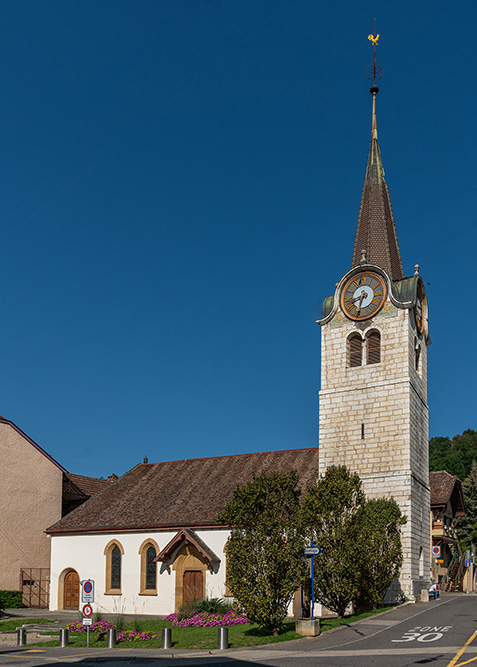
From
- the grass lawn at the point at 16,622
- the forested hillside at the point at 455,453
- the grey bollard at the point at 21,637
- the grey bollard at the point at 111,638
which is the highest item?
the forested hillside at the point at 455,453

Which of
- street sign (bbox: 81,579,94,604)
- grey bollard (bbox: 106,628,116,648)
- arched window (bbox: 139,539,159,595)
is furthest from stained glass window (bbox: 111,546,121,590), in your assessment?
street sign (bbox: 81,579,94,604)

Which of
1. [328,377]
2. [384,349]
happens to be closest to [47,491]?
[328,377]

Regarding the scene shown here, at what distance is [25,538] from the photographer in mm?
46000

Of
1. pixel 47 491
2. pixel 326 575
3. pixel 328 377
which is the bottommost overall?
pixel 326 575

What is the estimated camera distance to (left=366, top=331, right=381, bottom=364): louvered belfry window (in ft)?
135

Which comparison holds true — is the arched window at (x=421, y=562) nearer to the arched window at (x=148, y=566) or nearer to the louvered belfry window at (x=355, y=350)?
the louvered belfry window at (x=355, y=350)

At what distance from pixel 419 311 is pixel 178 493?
17453 millimetres

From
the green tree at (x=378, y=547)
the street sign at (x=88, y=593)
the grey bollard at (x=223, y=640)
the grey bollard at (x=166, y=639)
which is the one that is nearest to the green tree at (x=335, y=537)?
the green tree at (x=378, y=547)

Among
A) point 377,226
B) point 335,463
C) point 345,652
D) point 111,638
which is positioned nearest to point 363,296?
point 377,226

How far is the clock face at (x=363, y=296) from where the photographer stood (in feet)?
137

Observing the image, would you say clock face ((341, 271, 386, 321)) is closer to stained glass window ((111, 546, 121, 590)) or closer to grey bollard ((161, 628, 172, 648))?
stained glass window ((111, 546, 121, 590))

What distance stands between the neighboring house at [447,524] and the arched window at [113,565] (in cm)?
2262

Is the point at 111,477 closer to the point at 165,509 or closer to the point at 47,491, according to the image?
the point at 47,491

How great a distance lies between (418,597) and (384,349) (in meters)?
12.9
